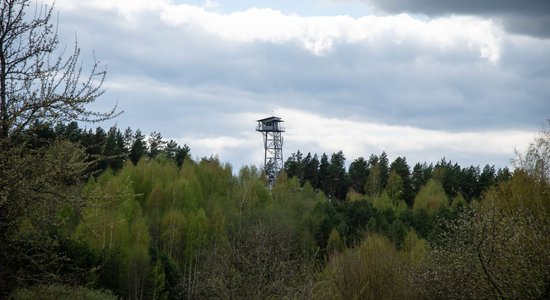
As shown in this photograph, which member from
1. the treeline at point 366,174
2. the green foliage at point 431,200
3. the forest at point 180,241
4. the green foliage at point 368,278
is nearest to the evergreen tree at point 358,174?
the treeline at point 366,174

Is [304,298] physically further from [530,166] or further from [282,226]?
[282,226]

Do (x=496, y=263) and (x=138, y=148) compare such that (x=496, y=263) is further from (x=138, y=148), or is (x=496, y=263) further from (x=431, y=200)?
(x=138, y=148)

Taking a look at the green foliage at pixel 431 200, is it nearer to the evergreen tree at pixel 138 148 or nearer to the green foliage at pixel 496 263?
the evergreen tree at pixel 138 148

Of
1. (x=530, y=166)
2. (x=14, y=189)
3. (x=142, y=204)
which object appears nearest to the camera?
(x=14, y=189)

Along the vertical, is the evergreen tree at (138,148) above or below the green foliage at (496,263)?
above

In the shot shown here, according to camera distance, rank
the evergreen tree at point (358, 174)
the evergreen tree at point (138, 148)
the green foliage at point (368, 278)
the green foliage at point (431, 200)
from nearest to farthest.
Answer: the green foliage at point (368, 278), the green foliage at point (431, 200), the evergreen tree at point (138, 148), the evergreen tree at point (358, 174)

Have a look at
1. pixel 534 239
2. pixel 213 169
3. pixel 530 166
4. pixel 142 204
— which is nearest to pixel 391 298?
pixel 534 239

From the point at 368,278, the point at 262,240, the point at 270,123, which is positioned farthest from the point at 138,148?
the point at 368,278

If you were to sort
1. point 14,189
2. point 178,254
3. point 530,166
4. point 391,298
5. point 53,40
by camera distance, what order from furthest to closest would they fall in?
1. point 178,254
2. point 530,166
3. point 391,298
4. point 53,40
5. point 14,189

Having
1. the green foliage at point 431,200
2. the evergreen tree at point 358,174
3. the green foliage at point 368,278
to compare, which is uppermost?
the evergreen tree at point 358,174

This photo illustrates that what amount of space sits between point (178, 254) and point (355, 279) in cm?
3302

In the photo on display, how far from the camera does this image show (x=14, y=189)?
43.5 feet

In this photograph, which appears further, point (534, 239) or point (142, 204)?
point (142, 204)

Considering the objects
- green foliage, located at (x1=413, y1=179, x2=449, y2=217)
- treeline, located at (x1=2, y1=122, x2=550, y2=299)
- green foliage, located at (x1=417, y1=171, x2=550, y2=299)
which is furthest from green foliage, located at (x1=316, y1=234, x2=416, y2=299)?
green foliage, located at (x1=413, y1=179, x2=449, y2=217)
